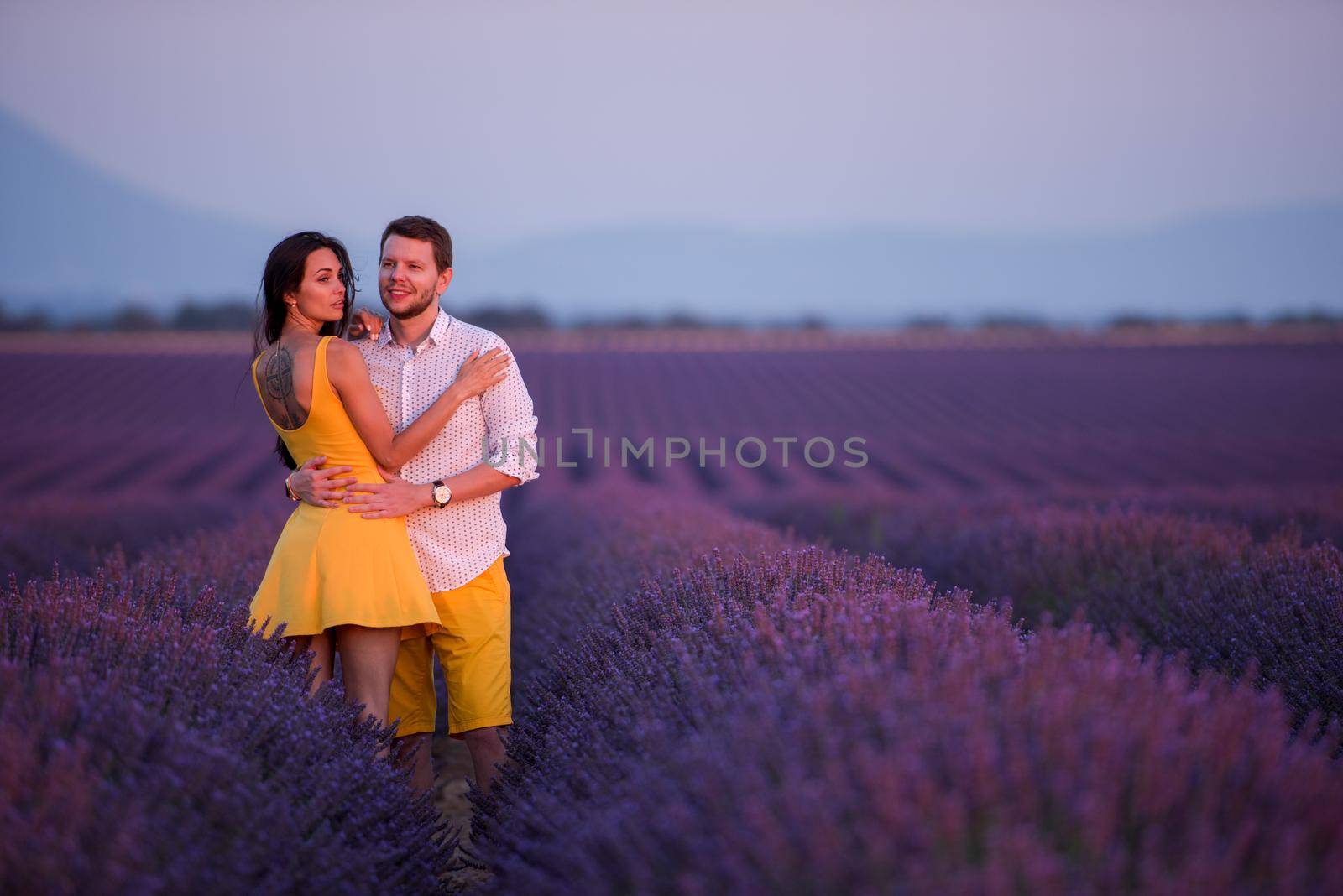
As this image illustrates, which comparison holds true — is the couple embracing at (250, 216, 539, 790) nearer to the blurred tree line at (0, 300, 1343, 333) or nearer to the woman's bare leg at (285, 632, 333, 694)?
the woman's bare leg at (285, 632, 333, 694)

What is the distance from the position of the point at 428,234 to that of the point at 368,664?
4.43 feet

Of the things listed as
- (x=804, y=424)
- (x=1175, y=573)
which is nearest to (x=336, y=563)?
(x=1175, y=573)

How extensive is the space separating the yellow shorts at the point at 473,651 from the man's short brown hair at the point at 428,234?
1.00 m

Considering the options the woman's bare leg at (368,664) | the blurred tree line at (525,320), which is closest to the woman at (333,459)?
the woman's bare leg at (368,664)

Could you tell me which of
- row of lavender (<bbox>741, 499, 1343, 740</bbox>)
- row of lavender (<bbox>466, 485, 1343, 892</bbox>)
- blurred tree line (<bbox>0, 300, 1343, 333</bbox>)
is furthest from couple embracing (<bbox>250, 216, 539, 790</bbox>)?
blurred tree line (<bbox>0, 300, 1343, 333</bbox>)

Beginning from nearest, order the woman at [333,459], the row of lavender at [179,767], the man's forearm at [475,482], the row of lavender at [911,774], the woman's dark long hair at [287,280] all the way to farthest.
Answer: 1. the row of lavender at [911,774]
2. the row of lavender at [179,767]
3. the woman at [333,459]
4. the woman's dark long hair at [287,280]
5. the man's forearm at [475,482]

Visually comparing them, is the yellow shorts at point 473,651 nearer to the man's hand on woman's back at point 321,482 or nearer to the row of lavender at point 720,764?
the row of lavender at point 720,764

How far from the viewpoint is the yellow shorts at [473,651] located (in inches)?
133

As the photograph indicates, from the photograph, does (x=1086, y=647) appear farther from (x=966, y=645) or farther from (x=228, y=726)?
(x=228, y=726)

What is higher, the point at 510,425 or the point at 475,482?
the point at 510,425

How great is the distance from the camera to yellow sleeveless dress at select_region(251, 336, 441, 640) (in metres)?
3.06

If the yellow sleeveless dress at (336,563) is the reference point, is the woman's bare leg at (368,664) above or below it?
below

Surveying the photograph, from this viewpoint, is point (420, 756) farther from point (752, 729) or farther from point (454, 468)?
point (752, 729)

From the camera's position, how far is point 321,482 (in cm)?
312
